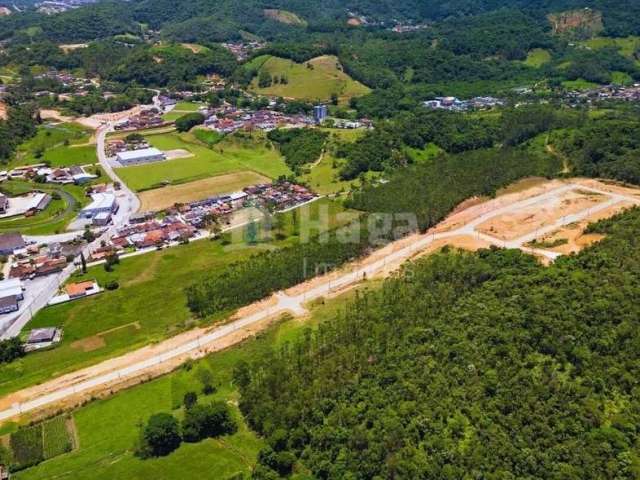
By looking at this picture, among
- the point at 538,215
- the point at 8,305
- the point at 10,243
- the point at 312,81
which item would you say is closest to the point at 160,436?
the point at 8,305

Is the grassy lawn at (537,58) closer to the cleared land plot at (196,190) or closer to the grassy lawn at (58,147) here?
the cleared land plot at (196,190)

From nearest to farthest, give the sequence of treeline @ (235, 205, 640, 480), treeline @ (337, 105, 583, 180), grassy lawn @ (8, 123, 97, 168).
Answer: treeline @ (235, 205, 640, 480), treeline @ (337, 105, 583, 180), grassy lawn @ (8, 123, 97, 168)

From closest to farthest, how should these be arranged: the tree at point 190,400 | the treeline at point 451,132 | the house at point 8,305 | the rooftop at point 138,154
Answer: the tree at point 190,400 → the house at point 8,305 → the treeline at point 451,132 → the rooftop at point 138,154

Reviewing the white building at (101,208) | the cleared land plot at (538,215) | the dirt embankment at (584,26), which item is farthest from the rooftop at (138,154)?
the dirt embankment at (584,26)

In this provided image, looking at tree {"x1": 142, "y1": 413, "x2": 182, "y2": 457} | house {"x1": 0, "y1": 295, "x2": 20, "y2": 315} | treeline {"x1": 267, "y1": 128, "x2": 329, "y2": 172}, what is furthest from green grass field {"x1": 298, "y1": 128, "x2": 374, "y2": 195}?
tree {"x1": 142, "y1": 413, "x2": 182, "y2": 457}

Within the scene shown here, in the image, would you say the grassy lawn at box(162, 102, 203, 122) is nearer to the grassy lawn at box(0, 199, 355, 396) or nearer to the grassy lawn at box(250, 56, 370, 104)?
the grassy lawn at box(250, 56, 370, 104)

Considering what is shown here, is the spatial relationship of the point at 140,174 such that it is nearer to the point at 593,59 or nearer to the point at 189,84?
the point at 189,84
